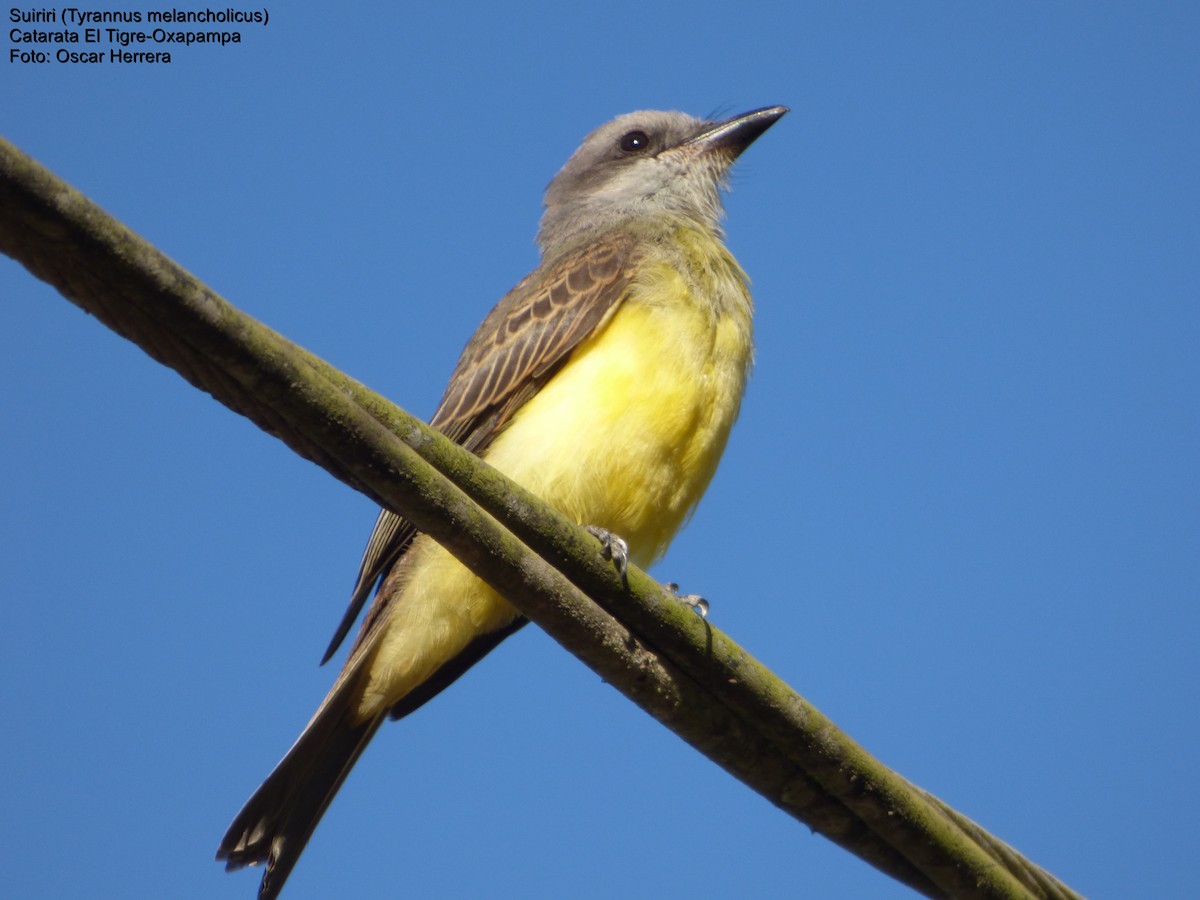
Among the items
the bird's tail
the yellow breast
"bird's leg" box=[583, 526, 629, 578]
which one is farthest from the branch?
the bird's tail

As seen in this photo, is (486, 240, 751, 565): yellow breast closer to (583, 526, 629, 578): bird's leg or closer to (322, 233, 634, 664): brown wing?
(322, 233, 634, 664): brown wing

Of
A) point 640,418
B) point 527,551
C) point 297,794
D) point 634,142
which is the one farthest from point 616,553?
point 634,142

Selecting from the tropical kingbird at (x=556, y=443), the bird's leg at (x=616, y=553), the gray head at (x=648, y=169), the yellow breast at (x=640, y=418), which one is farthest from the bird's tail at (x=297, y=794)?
the gray head at (x=648, y=169)

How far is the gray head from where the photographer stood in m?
7.41

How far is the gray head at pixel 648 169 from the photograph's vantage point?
7414mm

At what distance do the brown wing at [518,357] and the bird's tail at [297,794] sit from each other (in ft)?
1.20

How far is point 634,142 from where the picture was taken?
795 cm

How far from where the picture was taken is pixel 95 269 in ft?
7.61

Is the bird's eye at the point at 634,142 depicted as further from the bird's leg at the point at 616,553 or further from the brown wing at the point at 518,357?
the bird's leg at the point at 616,553

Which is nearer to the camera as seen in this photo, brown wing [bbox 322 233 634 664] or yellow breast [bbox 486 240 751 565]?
yellow breast [bbox 486 240 751 565]

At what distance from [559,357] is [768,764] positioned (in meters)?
2.33

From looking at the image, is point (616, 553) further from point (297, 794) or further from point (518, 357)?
point (518, 357)

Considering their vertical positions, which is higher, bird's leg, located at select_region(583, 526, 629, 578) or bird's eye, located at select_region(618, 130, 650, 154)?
bird's eye, located at select_region(618, 130, 650, 154)

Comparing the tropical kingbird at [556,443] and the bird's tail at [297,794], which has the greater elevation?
the tropical kingbird at [556,443]
